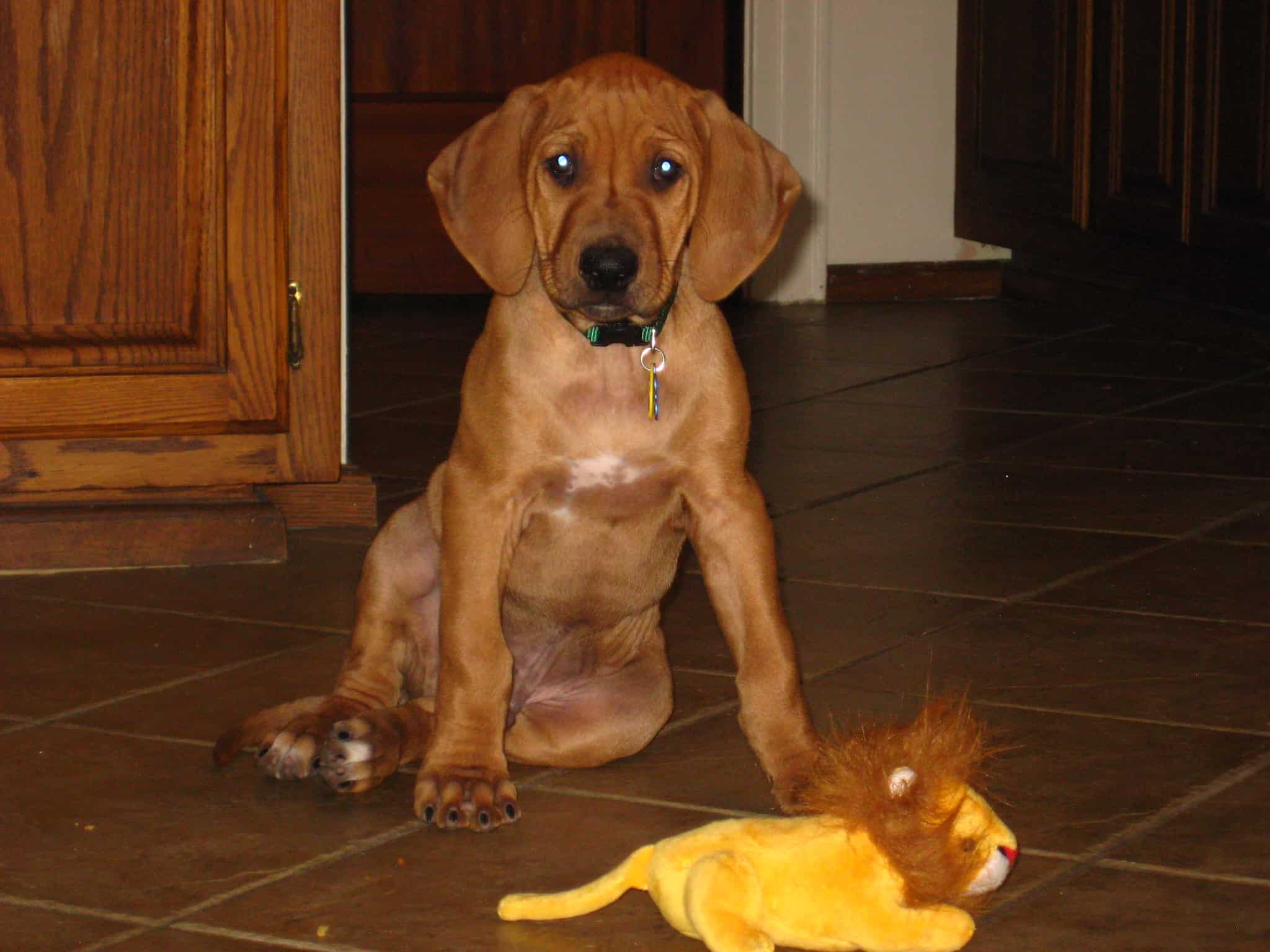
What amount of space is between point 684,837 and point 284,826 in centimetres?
58

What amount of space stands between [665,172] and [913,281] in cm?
532

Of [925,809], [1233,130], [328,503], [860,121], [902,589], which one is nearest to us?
[925,809]

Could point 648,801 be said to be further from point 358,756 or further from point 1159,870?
point 1159,870

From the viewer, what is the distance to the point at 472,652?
2.31 meters

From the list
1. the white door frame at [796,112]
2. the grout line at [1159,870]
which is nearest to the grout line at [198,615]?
the grout line at [1159,870]

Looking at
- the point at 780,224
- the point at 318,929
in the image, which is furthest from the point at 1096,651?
the point at 318,929

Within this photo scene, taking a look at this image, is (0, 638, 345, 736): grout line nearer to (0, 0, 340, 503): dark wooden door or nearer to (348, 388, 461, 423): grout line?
(0, 0, 340, 503): dark wooden door

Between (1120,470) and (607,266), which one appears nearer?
(607,266)

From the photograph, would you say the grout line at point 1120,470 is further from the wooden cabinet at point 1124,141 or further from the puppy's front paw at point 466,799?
the puppy's front paw at point 466,799

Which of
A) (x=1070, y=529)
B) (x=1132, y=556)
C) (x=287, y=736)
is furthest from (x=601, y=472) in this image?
(x=1070, y=529)

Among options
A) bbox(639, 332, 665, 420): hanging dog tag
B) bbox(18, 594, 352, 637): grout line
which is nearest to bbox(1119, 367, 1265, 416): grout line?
bbox(18, 594, 352, 637): grout line

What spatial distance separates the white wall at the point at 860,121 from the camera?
714 cm

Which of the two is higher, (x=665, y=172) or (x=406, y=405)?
(x=665, y=172)

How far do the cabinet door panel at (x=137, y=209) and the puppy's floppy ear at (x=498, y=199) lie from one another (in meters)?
1.31
